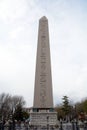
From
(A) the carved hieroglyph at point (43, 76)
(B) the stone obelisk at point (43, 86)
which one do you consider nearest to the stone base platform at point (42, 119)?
(B) the stone obelisk at point (43, 86)

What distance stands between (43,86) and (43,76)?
102cm

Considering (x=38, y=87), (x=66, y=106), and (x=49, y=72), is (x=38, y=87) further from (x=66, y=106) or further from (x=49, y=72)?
(x=66, y=106)

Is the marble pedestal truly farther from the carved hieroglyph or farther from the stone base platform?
the carved hieroglyph

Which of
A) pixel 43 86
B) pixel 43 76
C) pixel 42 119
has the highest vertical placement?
pixel 43 76

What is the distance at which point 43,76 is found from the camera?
26047mm

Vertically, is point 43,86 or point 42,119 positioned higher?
point 43,86

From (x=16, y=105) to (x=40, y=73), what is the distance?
30.7m

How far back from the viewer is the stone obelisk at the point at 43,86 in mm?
25734

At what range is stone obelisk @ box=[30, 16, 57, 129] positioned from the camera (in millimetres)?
25734

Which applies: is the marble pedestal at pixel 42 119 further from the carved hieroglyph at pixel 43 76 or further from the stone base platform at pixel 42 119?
the carved hieroglyph at pixel 43 76

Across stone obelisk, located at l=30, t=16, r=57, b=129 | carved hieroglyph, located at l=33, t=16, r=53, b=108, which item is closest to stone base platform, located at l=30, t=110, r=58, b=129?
stone obelisk, located at l=30, t=16, r=57, b=129

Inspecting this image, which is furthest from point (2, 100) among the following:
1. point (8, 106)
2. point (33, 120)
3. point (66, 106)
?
point (33, 120)

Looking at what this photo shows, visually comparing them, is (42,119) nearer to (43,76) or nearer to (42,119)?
(42,119)

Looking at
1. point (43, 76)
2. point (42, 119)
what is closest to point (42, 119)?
point (42, 119)
